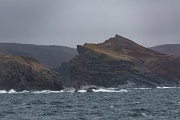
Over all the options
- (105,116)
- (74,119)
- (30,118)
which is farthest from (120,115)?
(30,118)

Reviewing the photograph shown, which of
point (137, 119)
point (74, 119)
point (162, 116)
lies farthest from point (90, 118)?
point (162, 116)

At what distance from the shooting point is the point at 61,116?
72.4 m

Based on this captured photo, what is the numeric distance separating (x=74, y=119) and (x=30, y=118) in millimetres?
7388

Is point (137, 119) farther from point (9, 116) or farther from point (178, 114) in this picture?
point (9, 116)

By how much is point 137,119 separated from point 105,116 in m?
6.66

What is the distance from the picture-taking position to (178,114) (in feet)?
239

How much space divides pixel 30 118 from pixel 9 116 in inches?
205

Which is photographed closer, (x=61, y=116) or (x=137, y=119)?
(x=137, y=119)

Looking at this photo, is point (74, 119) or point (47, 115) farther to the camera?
point (47, 115)

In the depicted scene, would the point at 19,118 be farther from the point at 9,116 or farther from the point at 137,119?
the point at 137,119

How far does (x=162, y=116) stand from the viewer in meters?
70.6

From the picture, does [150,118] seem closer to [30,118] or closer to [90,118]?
[90,118]

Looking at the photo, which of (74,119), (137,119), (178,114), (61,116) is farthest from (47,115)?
(178,114)

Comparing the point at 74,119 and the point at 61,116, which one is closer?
the point at 74,119
